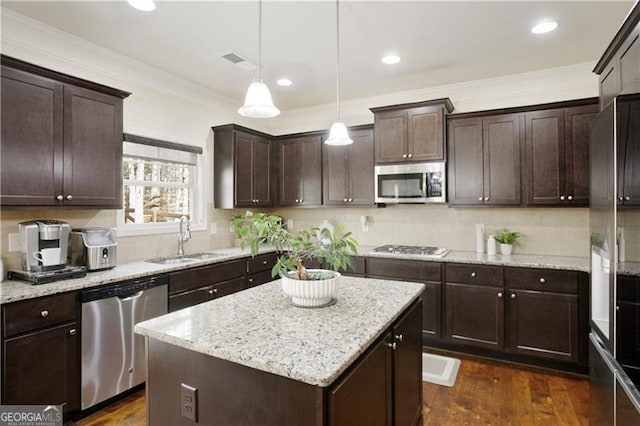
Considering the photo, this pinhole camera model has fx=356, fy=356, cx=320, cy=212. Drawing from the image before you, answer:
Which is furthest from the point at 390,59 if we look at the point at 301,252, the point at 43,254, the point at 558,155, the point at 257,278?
the point at 43,254

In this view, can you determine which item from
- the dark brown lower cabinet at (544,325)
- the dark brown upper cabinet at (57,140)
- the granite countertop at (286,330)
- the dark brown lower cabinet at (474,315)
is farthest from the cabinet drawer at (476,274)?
the dark brown upper cabinet at (57,140)

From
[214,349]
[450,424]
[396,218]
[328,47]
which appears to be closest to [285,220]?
[396,218]

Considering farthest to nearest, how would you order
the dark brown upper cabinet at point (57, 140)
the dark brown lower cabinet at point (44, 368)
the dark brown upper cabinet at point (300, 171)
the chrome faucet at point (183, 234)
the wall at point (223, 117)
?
the dark brown upper cabinet at point (300, 171) < the chrome faucet at point (183, 234) < the wall at point (223, 117) < the dark brown upper cabinet at point (57, 140) < the dark brown lower cabinet at point (44, 368)

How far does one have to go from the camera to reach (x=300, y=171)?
4.69 meters

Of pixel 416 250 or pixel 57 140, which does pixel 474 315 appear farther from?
pixel 57 140

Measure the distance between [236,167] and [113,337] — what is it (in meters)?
2.23

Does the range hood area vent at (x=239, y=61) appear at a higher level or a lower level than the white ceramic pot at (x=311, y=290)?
higher

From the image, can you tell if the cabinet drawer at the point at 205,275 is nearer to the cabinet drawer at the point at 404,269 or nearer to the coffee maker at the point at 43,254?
the coffee maker at the point at 43,254

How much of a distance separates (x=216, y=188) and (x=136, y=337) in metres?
1.99

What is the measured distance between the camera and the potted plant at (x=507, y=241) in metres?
3.61

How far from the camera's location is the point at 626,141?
1605mm

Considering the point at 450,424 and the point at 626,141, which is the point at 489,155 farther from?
the point at 450,424

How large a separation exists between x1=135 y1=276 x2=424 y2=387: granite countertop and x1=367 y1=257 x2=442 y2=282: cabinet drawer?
154cm

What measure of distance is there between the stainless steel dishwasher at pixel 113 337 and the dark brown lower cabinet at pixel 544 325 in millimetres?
3059
